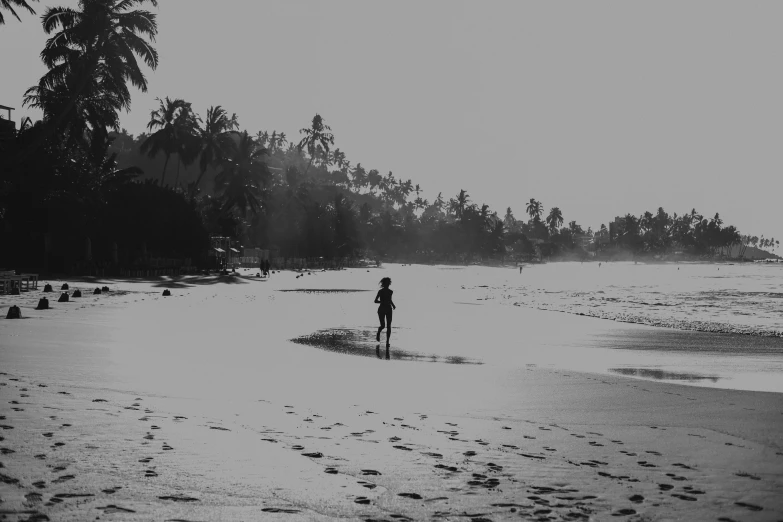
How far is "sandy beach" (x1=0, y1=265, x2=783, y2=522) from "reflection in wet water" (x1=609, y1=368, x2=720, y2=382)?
51 centimetres

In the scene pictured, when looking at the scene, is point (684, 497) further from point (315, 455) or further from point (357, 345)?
point (357, 345)

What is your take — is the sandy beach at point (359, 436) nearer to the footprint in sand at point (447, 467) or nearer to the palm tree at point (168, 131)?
the footprint in sand at point (447, 467)

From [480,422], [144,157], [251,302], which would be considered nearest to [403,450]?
[480,422]

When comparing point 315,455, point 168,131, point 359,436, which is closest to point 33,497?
point 315,455

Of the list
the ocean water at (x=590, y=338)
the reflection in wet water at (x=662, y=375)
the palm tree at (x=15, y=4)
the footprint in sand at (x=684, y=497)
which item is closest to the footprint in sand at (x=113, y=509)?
the footprint in sand at (x=684, y=497)

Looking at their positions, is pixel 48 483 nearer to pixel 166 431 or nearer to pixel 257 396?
pixel 166 431

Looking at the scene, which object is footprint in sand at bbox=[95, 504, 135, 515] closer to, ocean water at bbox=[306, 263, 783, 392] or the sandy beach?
the sandy beach

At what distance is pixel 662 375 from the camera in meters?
15.1

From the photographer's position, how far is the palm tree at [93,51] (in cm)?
3738

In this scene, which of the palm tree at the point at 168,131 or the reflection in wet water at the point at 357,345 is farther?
the palm tree at the point at 168,131

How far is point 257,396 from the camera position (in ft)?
35.7

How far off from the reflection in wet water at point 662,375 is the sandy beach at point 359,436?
509 millimetres

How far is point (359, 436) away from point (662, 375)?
872cm

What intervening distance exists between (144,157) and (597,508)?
538 ft
